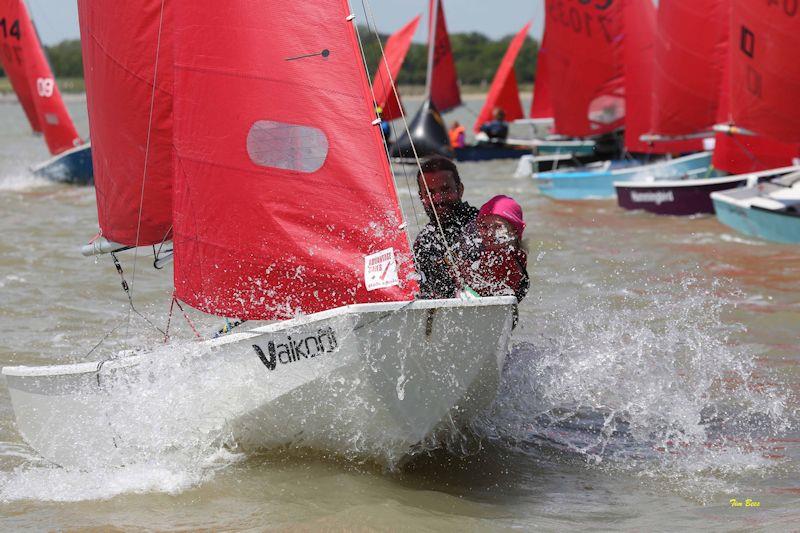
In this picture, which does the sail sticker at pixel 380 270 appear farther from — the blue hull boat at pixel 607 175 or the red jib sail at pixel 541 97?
the red jib sail at pixel 541 97

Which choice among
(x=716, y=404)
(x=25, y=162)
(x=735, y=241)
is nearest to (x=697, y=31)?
(x=735, y=241)

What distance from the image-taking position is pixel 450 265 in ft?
14.2

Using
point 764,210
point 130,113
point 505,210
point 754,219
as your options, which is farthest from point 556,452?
point 754,219

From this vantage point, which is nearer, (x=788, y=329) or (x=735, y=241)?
(x=788, y=329)

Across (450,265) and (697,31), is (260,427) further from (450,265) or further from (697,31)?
(697,31)

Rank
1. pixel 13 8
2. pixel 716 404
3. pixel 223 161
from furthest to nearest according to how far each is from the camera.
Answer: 1. pixel 13 8
2. pixel 716 404
3. pixel 223 161

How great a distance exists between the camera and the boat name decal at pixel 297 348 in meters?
3.88

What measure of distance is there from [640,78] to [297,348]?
13530 millimetres

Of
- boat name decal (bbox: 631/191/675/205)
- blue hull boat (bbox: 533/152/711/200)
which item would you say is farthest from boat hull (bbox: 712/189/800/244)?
blue hull boat (bbox: 533/152/711/200)

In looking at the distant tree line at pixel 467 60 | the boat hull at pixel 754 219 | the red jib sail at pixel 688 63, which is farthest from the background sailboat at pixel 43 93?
the distant tree line at pixel 467 60

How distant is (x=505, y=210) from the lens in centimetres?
444

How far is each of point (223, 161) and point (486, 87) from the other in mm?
87134

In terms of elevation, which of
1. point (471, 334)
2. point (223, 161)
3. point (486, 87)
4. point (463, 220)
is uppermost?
point (223, 161)

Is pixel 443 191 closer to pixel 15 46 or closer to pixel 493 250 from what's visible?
pixel 493 250
